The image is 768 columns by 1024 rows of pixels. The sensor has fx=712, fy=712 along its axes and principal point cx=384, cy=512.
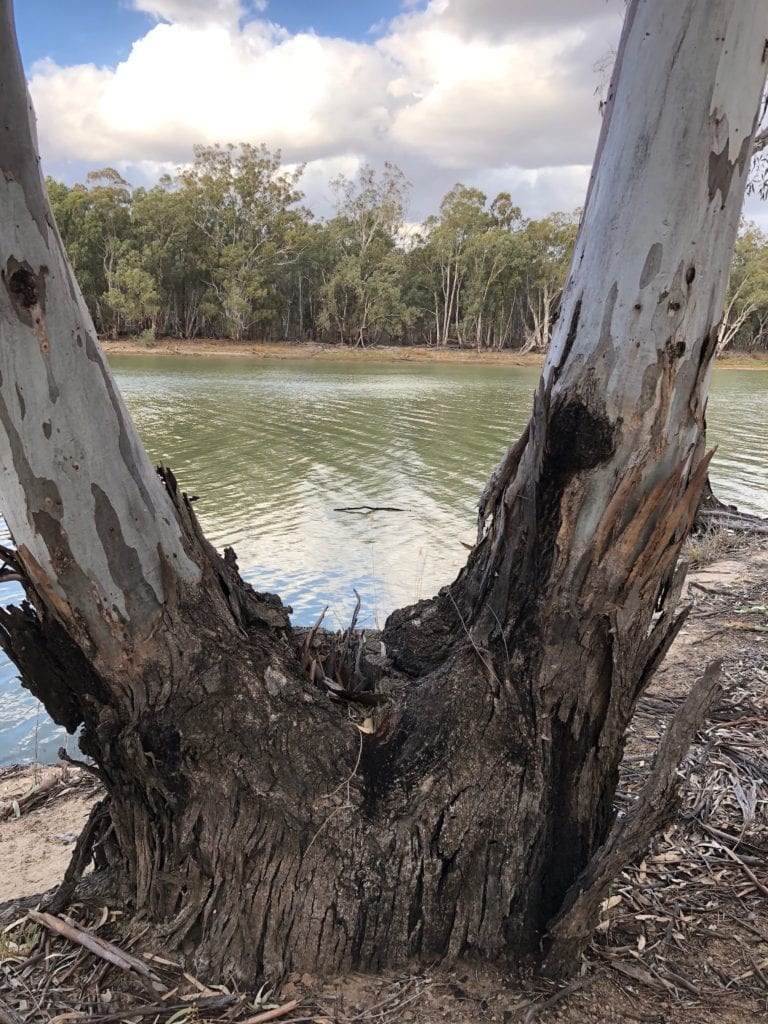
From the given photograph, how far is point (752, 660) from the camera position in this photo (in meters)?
3.34

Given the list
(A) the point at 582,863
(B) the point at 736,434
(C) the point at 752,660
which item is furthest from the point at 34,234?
(B) the point at 736,434

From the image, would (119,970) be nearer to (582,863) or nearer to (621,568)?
(582,863)

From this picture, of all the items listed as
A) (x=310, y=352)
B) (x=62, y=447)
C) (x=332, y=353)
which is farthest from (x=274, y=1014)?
(x=310, y=352)

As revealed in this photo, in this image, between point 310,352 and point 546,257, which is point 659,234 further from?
point 546,257

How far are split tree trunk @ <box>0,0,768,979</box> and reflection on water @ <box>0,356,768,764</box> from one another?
239cm

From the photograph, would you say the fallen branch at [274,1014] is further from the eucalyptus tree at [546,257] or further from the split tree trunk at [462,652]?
the eucalyptus tree at [546,257]

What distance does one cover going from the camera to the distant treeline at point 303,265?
39.4 meters

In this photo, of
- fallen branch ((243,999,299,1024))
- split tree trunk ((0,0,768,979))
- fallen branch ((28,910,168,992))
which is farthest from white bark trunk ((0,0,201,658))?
fallen branch ((243,999,299,1024))

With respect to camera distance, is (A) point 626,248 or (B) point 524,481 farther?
(B) point 524,481

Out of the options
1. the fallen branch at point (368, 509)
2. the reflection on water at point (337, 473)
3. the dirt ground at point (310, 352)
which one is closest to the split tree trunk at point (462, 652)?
the reflection on water at point (337, 473)

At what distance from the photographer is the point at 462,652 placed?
175 centimetres

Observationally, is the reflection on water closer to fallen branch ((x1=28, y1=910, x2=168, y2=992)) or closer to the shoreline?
fallen branch ((x1=28, y1=910, x2=168, y2=992))

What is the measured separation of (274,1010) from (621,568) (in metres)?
1.18

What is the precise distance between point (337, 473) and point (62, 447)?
29.4 feet
